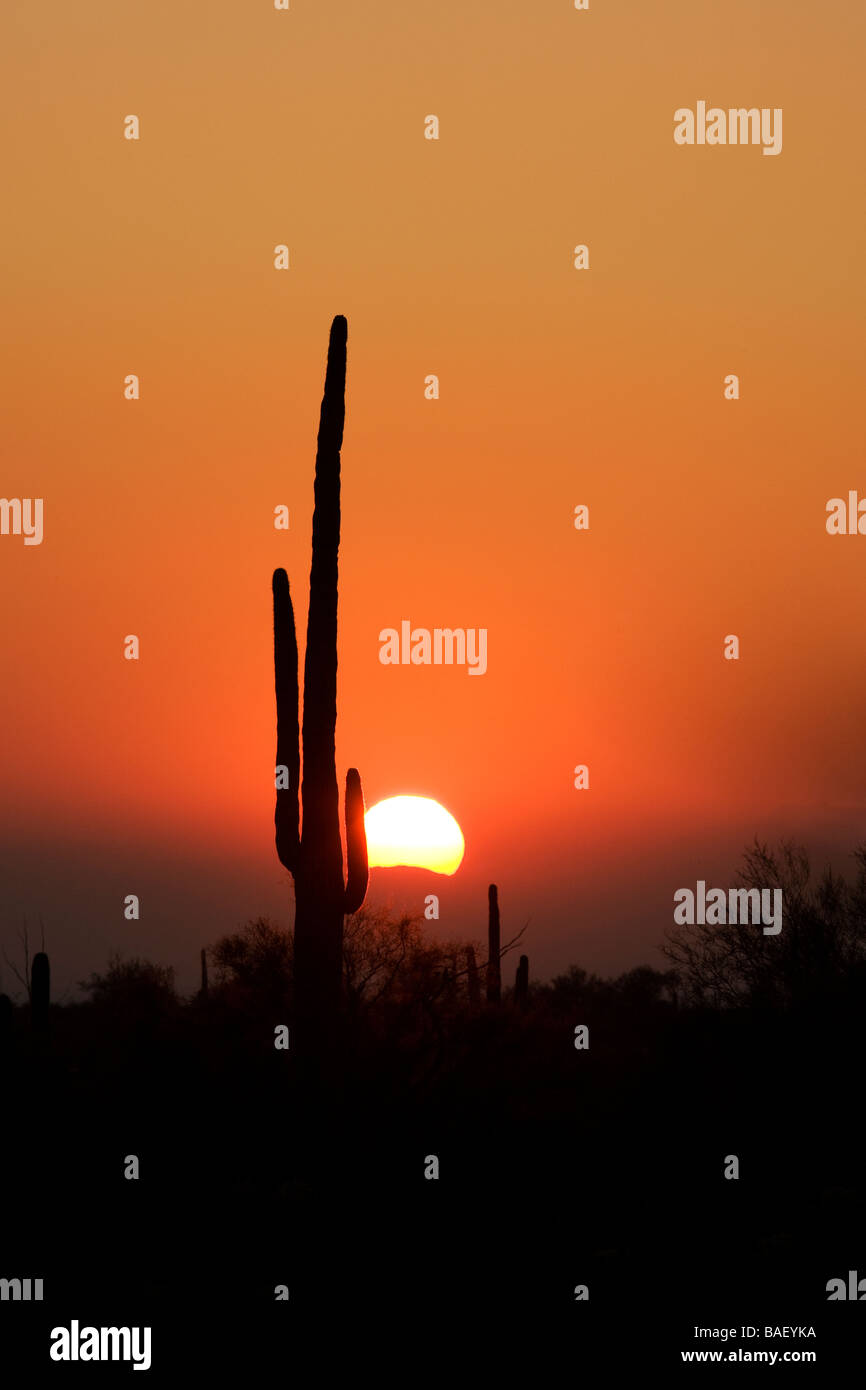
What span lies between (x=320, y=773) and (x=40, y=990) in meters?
12.5

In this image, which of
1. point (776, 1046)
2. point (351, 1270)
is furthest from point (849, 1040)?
point (351, 1270)

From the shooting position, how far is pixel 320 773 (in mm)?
17922

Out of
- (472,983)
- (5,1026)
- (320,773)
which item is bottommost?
(5,1026)

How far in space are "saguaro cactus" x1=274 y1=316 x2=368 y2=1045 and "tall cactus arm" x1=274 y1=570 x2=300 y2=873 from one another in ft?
0.04

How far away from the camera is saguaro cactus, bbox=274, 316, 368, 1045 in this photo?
17547 millimetres

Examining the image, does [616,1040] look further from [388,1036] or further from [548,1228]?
[548,1228]

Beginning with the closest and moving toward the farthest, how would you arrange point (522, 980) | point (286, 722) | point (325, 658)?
point (325, 658)
point (286, 722)
point (522, 980)

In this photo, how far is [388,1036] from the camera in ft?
61.3

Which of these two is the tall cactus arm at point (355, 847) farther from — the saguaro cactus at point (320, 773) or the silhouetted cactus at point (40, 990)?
the silhouetted cactus at point (40, 990)

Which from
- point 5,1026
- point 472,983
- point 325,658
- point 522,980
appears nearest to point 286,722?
point 325,658

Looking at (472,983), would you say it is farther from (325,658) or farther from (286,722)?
(325,658)

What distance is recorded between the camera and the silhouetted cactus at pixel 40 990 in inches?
1042

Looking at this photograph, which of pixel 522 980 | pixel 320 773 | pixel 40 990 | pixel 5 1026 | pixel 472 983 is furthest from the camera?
pixel 522 980
